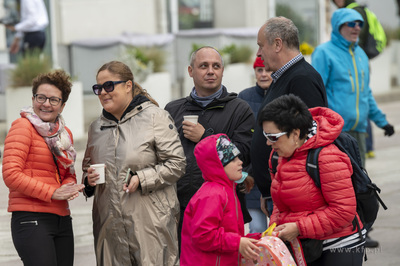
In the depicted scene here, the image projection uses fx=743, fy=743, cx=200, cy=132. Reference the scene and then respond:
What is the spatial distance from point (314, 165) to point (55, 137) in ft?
5.58

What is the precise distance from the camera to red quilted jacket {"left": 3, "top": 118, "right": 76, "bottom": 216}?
177 inches

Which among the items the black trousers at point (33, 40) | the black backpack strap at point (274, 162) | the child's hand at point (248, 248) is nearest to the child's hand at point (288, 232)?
the child's hand at point (248, 248)

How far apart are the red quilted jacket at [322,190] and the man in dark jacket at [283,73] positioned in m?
0.52

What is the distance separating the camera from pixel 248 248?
3975 millimetres

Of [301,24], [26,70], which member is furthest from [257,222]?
[301,24]

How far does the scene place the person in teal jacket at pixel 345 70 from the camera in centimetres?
676

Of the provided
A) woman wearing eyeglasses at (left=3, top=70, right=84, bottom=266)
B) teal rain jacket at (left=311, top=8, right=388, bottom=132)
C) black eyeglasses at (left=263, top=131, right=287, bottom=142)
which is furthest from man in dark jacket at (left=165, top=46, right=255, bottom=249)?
teal rain jacket at (left=311, top=8, right=388, bottom=132)

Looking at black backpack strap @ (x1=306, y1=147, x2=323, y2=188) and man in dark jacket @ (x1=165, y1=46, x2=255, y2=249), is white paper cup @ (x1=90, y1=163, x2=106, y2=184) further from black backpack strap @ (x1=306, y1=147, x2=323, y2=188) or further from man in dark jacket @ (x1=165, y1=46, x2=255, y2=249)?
black backpack strap @ (x1=306, y1=147, x2=323, y2=188)

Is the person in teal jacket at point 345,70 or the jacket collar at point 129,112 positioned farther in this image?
the person in teal jacket at point 345,70

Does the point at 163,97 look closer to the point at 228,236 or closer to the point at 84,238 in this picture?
the point at 84,238

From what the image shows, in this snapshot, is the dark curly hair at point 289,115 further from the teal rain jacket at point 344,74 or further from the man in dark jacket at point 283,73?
the teal rain jacket at point 344,74

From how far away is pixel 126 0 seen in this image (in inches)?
712

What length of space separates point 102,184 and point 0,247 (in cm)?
256

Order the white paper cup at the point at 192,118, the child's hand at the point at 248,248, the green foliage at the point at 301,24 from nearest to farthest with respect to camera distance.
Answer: the child's hand at the point at 248,248 < the white paper cup at the point at 192,118 < the green foliage at the point at 301,24
